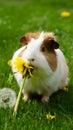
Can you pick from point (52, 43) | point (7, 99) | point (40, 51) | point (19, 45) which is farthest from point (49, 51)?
point (19, 45)

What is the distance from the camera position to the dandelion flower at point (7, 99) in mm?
5664

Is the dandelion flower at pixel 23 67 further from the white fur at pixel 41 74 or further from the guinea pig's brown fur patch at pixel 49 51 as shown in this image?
the guinea pig's brown fur patch at pixel 49 51

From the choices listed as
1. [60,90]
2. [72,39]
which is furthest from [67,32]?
[60,90]

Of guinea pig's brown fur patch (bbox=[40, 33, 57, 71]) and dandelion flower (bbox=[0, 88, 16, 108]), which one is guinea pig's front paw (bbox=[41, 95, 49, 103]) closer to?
dandelion flower (bbox=[0, 88, 16, 108])

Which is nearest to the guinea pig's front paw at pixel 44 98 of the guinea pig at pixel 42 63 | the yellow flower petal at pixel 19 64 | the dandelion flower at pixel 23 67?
the guinea pig at pixel 42 63

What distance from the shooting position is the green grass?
545 cm

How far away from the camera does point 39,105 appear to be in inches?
236

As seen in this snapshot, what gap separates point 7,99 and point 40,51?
0.77 meters

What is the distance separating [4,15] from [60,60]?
6.55m

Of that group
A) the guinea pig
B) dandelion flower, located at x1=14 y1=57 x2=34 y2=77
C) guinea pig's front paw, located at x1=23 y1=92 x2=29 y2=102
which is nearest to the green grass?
guinea pig's front paw, located at x1=23 y1=92 x2=29 y2=102

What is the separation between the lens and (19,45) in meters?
8.84

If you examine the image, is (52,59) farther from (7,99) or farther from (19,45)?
(19,45)

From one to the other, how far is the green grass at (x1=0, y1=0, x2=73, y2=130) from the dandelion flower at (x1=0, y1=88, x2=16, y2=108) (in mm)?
76

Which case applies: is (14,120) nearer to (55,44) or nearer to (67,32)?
(55,44)
